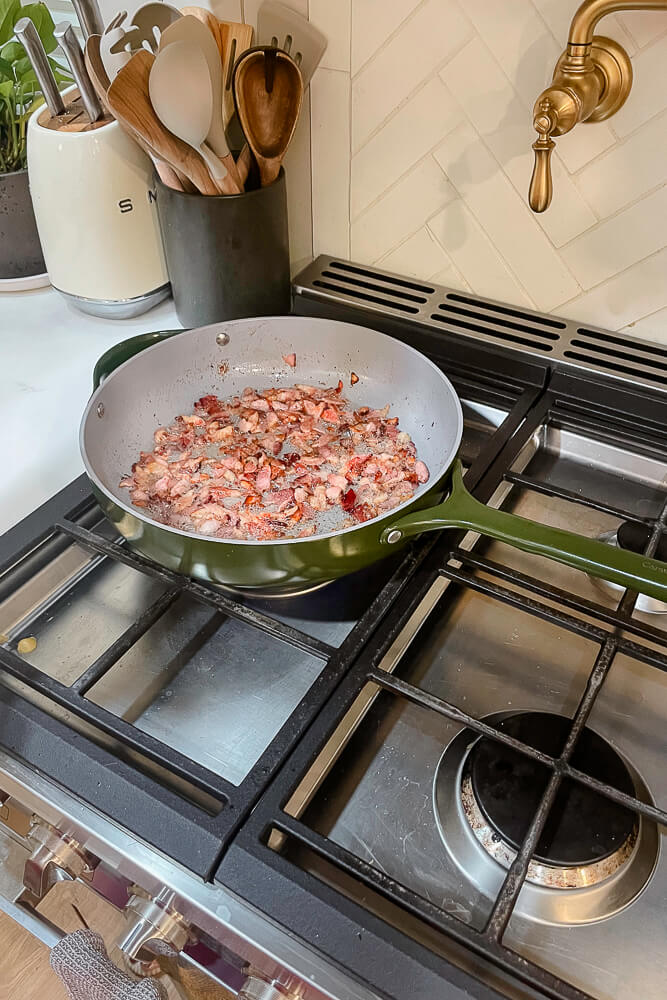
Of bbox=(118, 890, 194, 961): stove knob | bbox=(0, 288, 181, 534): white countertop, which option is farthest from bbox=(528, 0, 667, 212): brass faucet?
bbox=(118, 890, 194, 961): stove knob

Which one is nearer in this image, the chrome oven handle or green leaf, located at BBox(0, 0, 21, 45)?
the chrome oven handle

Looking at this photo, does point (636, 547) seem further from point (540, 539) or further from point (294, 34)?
point (294, 34)

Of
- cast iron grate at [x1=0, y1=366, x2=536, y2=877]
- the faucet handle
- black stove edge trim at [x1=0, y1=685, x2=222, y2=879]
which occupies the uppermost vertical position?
the faucet handle

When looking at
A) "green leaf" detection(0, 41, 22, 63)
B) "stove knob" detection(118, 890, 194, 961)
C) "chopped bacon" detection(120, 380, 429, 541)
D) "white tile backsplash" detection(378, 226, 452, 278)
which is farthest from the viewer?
Answer: "green leaf" detection(0, 41, 22, 63)

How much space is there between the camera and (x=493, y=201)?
37.2 inches

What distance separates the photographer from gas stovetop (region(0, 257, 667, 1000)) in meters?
0.56

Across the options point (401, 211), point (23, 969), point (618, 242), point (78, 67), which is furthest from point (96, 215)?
point (23, 969)

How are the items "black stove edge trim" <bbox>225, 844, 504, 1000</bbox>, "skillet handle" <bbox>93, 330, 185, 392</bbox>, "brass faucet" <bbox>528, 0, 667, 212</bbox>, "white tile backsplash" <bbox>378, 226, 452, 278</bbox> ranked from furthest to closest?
"white tile backsplash" <bbox>378, 226, 452, 278</bbox>
"skillet handle" <bbox>93, 330, 185, 392</bbox>
"brass faucet" <bbox>528, 0, 667, 212</bbox>
"black stove edge trim" <bbox>225, 844, 504, 1000</bbox>

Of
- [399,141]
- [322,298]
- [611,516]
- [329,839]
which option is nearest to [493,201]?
[399,141]

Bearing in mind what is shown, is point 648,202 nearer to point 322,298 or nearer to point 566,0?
point 566,0

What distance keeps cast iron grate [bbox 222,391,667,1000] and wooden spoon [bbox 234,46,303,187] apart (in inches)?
19.7

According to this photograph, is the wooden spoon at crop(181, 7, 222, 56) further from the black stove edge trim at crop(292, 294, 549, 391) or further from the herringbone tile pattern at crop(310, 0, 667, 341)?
the black stove edge trim at crop(292, 294, 549, 391)

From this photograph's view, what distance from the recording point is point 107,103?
0.84 metres

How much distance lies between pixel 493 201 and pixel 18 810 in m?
0.79
